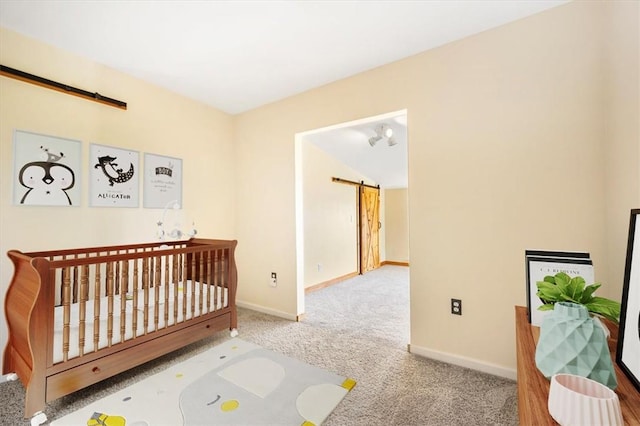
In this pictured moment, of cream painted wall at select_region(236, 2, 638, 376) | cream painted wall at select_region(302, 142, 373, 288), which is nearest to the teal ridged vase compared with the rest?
cream painted wall at select_region(236, 2, 638, 376)

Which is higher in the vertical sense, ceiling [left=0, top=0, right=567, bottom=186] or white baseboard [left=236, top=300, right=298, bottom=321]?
ceiling [left=0, top=0, right=567, bottom=186]

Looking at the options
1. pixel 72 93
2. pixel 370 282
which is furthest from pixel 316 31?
pixel 370 282

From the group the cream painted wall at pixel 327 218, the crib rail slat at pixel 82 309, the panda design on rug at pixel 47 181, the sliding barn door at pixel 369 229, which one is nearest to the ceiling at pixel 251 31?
the panda design on rug at pixel 47 181

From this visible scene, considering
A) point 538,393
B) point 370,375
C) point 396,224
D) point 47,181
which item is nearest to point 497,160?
point 538,393

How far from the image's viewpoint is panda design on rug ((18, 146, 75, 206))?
6.48ft

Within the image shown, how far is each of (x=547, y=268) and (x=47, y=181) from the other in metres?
3.12

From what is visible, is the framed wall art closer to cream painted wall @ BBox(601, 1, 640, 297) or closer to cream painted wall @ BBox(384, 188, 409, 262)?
cream painted wall @ BBox(601, 1, 640, 297)

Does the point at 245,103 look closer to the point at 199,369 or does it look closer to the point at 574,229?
the point at 199,369

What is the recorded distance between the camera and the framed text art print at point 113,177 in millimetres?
2310

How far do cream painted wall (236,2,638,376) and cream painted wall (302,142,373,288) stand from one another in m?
1.86

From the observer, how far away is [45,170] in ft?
6.73

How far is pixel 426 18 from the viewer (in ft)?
5.98

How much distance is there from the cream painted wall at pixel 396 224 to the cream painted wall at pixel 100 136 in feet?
13.7

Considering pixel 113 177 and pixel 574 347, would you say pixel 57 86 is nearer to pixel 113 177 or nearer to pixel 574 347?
pixel 113 177
